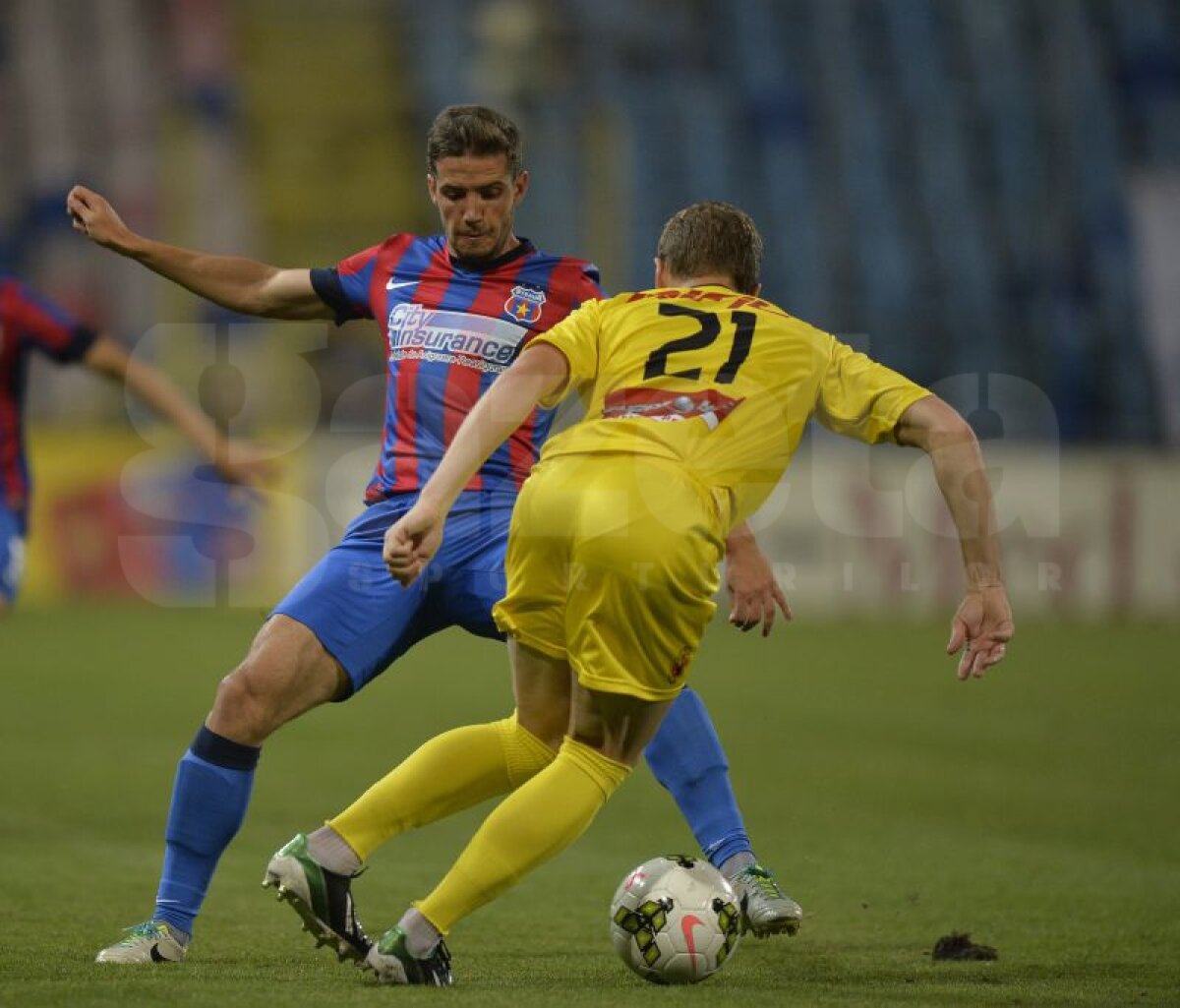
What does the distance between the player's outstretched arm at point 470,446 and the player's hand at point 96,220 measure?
1.50 metres

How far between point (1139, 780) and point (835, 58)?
1736 centimetres

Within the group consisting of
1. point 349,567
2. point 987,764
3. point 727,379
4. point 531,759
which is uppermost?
point 727,379

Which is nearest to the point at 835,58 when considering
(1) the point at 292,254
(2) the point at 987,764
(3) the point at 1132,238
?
(3) the point at 1132,238

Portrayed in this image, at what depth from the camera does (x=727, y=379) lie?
14.8 feet

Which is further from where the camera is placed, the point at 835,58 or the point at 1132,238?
the point at 835,58

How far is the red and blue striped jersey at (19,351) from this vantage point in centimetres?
738

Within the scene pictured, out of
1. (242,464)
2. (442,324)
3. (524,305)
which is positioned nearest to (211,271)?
(442,324)

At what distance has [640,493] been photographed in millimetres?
4367

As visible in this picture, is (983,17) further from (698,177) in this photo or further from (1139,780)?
(1139,780)

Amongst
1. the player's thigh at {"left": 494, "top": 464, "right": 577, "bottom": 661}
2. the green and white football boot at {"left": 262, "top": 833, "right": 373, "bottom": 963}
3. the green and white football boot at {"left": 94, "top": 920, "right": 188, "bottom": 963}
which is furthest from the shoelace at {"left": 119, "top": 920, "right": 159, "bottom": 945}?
the player's thigh at {"left": 494, "top": 464, "right": 577, "bottom": 661}

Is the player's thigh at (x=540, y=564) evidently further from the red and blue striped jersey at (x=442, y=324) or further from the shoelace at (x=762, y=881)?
the shoelace at (x=762, y=881)

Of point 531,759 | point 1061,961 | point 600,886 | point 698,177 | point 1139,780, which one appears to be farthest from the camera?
point 698,177

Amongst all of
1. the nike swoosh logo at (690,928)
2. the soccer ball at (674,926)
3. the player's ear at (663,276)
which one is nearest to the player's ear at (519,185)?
the player's ear at (663,276)

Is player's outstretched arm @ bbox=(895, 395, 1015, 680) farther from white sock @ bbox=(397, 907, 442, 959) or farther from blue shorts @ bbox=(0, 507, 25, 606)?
blue shorts @ bbox=(0, 507, 25, 606)
